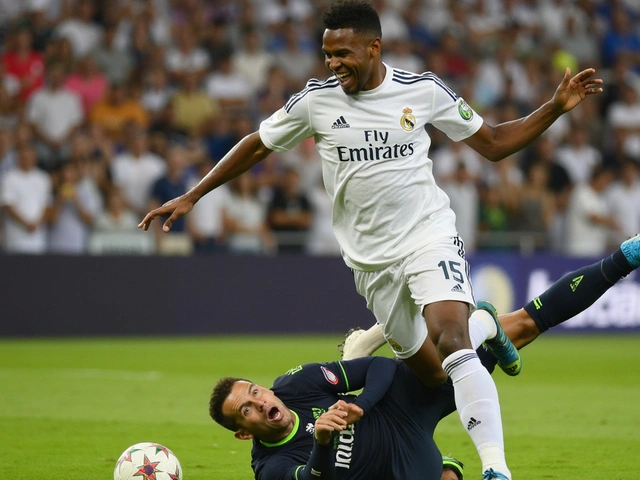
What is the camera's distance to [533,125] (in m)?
6.46

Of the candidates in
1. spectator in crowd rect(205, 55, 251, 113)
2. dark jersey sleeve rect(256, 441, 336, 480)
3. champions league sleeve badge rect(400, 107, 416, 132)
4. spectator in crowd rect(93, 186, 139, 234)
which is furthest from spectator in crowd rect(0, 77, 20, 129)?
dark jersey sleeve rect(256, 441, 336, 480)

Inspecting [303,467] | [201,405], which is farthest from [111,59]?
[303,467]

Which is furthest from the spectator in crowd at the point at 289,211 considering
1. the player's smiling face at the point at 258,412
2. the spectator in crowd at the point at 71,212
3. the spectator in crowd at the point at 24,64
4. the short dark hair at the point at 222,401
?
the player's smiling face at the point at 258,412

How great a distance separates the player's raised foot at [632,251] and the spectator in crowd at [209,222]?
9972 mm

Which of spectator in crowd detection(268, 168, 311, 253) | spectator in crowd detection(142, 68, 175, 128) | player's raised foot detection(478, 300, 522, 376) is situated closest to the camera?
player's raised foot detection(478, 300, 522, 376)

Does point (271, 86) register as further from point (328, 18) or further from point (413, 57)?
point (328, 18)

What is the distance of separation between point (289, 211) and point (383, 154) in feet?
34.0

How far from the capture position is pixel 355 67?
19.9 ft

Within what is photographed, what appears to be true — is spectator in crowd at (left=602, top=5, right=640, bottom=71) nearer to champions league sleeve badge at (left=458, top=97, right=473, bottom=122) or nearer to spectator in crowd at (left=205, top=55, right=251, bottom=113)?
spectator in crowd at (left=205, top=55, right=251, bottom=113)

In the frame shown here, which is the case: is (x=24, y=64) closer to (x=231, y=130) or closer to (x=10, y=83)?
(x=10, y=83)

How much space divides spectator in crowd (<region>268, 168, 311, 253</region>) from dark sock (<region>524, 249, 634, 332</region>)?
31.2 ft

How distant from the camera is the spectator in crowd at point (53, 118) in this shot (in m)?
15.6

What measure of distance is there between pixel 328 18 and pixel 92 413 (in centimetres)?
489

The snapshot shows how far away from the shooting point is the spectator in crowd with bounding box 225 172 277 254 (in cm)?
1639
